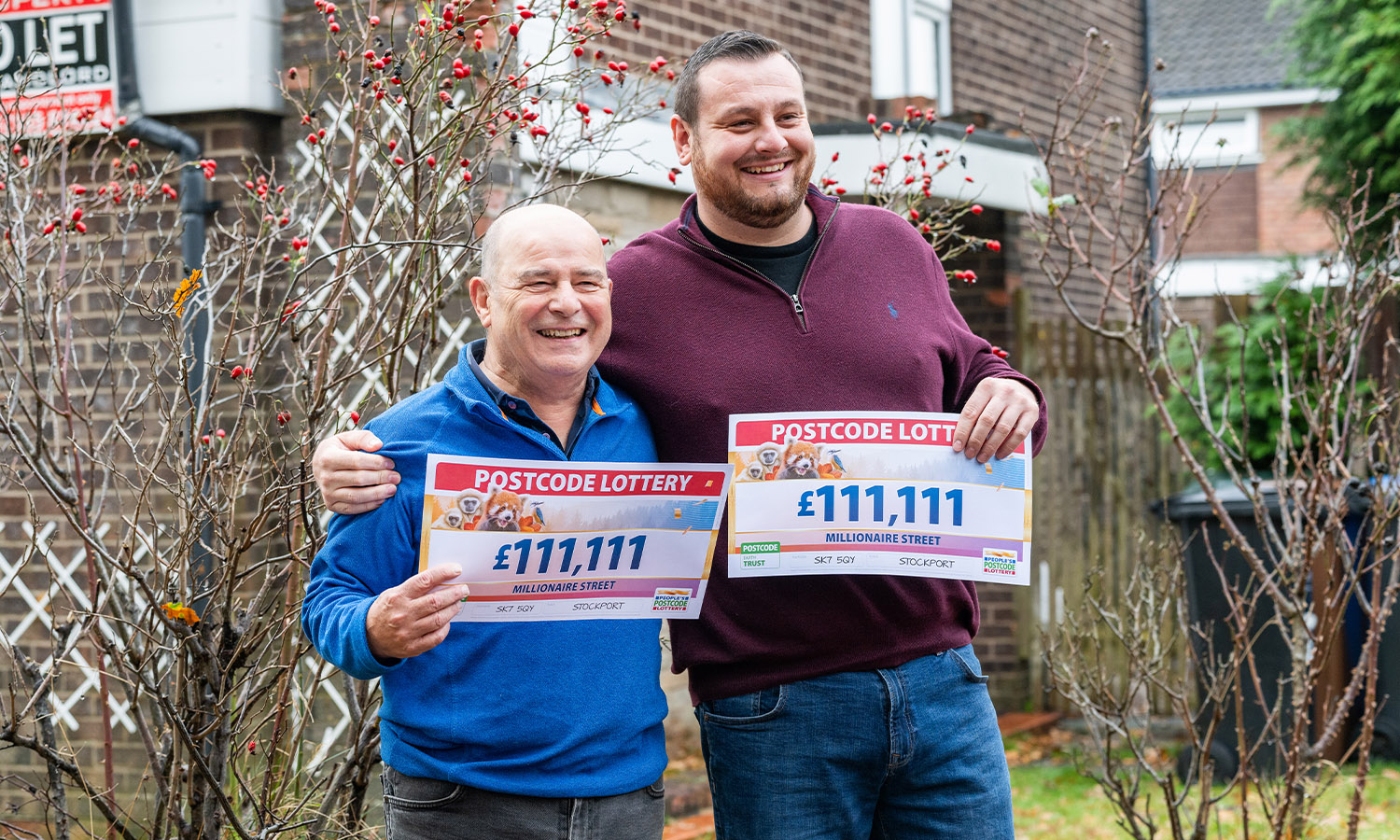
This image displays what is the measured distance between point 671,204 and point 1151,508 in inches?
105

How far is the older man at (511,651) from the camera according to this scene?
94.4 inches

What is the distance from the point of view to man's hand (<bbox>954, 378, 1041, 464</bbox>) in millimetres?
2732

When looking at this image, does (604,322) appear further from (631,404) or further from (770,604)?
(770,604)

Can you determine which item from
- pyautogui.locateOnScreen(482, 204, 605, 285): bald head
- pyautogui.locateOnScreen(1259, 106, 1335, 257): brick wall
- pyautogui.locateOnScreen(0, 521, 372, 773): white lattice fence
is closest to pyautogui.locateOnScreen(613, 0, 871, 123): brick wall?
pyautogui.locateOnScreen(0, 521, 372, 773): white lattice fence

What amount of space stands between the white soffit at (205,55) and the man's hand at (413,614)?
3.57 meters

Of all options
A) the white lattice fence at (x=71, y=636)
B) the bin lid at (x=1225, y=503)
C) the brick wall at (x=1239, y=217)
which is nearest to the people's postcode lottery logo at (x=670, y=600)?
the white lattice fence at (x=71, y=636)

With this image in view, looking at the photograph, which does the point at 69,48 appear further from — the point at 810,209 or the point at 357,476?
the point at 357,476

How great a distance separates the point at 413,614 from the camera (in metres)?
2.23

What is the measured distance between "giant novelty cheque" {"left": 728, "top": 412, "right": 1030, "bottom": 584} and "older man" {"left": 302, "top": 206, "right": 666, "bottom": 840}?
1.02ft

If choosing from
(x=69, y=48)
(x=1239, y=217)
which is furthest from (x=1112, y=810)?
(x=1239, y=217)

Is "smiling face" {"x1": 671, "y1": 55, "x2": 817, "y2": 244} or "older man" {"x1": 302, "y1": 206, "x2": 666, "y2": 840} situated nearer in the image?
"older man" {"x1": 302, "y1": 206, "x2": 666, "y2": 840}

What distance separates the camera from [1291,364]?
835 cm

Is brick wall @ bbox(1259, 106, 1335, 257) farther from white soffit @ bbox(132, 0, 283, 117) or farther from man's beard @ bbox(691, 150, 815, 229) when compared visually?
man's beard @ bbox(691, 150, 815, 229)

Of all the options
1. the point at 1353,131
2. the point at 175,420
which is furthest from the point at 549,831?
the point at 1353,131
